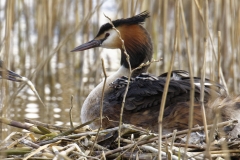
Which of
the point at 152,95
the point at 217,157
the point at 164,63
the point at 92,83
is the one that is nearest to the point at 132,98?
the point at 152,95

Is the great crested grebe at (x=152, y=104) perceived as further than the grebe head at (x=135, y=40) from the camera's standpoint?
No


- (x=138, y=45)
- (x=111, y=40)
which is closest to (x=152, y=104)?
(x=138, y=45)

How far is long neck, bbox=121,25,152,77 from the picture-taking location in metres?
5.04

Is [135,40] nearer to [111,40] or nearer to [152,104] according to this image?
[111,40]

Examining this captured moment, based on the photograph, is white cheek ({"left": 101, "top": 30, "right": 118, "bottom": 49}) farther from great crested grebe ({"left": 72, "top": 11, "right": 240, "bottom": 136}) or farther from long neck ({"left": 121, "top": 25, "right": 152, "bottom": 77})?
great crested grebe ({"left": 72, "top": 11, "right": 240, "bottom": 136})

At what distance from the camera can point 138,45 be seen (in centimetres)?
507

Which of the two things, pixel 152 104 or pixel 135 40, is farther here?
pixel 135 40

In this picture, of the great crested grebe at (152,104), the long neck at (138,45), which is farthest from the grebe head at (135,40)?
the great crested grebe at (152,104)

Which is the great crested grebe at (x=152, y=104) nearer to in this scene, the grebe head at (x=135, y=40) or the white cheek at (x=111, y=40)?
the grebe head at (x=135, y=40)

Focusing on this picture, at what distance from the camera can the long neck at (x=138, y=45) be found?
5.04 m

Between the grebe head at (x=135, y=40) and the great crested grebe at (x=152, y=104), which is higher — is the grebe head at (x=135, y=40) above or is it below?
above

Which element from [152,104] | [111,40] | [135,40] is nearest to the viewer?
[152,104]

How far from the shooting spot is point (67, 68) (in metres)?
8.41

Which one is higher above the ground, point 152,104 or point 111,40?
point 111,40
